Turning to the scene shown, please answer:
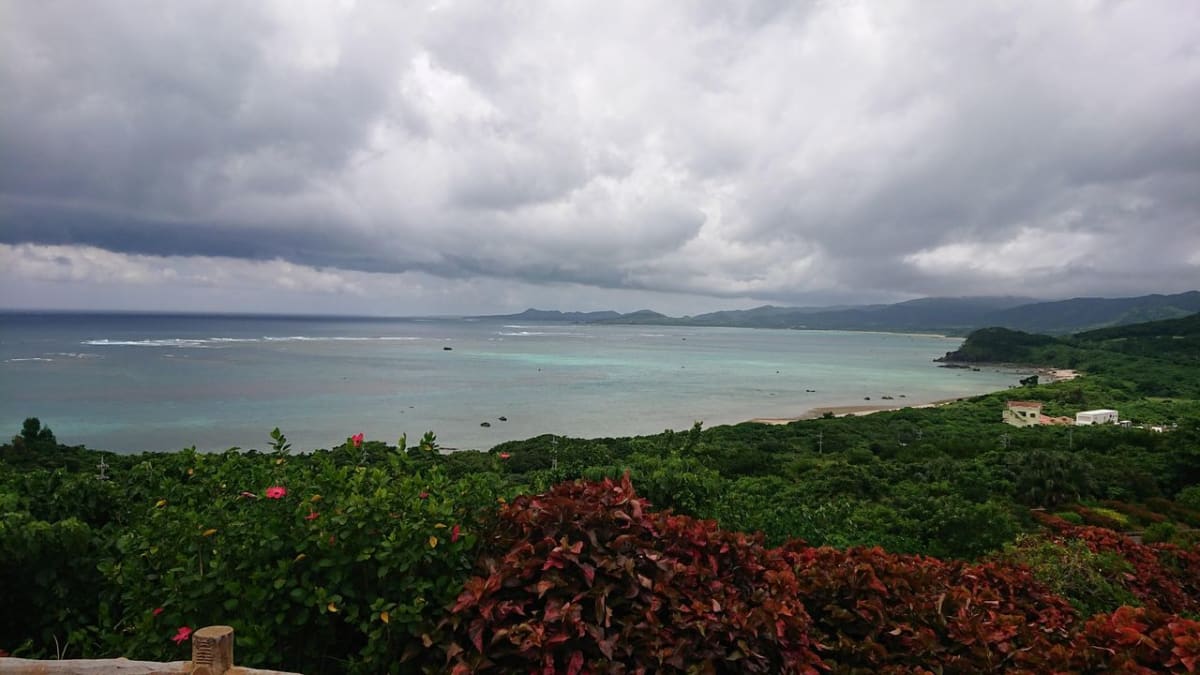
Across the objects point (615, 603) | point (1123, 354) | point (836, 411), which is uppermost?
point (615, 603)

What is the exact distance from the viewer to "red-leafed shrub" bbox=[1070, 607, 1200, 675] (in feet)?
9.12

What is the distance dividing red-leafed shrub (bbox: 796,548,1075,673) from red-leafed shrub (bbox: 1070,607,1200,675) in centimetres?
12

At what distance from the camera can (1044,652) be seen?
3.00 metres

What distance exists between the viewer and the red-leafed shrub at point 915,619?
2979mm

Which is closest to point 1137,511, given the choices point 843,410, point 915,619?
point 915,619

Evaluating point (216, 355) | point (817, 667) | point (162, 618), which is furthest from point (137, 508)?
point (216, 355)

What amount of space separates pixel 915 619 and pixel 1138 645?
0.95m

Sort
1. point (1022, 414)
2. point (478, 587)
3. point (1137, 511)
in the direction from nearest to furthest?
point (478, 587), point (1137, 511), point (1022, 414)

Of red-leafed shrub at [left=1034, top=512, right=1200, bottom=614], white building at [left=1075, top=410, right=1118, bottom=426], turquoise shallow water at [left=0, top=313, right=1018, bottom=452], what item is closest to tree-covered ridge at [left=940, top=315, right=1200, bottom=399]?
turquoise shallow water at [left=0, top=313, right=1018, bottom=452]

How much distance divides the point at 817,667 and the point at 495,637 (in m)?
1.51

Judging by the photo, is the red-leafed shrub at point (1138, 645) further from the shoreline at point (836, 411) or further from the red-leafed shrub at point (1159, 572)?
the shoreline at point (836, 411)

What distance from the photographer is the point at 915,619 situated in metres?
3.19

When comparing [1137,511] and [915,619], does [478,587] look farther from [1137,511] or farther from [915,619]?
[1137,511]

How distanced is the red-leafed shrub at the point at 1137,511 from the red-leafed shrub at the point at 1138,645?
10734 millimetres
